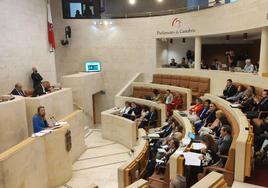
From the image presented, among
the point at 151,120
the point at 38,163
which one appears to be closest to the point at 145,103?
the point at 151,120

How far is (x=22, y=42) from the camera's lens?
8.68 meters

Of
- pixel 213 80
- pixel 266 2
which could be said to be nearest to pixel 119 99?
pixel 213 80

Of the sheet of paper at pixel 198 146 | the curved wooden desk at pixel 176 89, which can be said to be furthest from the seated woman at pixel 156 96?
the sheet of paper at pixel 198 146

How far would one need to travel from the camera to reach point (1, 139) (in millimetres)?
5723

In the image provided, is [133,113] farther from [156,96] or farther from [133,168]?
[133,168]

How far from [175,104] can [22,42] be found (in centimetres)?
560

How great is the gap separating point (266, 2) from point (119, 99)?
252 inches

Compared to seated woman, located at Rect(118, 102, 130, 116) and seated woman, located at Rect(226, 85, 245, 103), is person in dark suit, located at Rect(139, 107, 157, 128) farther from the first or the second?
seated woman, located at Rect(226, 85, 245, 103)

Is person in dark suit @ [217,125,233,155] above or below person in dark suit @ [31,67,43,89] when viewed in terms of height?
below

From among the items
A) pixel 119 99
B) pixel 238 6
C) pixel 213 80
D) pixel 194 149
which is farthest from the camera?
pixel 119 99

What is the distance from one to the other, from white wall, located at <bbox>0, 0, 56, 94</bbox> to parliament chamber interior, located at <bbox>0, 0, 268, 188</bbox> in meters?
0.04

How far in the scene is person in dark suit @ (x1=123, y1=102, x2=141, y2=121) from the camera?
9.53 metres

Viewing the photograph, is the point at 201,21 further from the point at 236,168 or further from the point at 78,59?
the point at 236,168

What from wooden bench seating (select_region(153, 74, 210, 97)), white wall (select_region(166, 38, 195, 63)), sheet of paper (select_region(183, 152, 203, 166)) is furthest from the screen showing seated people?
sheet of paper (select_region(183, 152, 203, 166))
